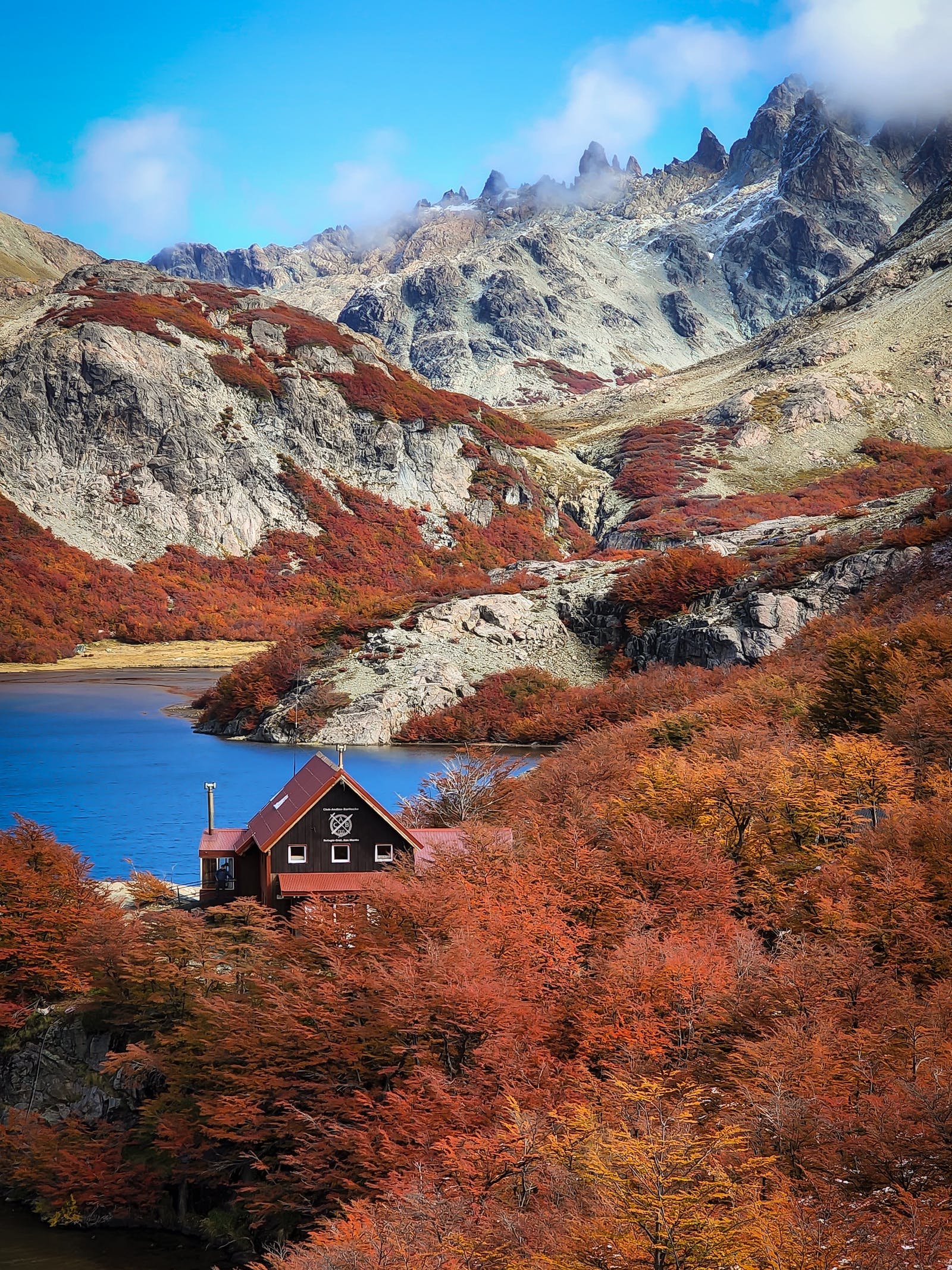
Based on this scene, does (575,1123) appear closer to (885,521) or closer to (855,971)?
(855,971)

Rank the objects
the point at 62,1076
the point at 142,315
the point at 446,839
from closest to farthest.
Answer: the point at 62,1076 → the point at 446,839 → the point at 142,315

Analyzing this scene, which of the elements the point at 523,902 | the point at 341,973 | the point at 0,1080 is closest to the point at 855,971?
the point at 523,902

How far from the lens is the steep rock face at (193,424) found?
406ft

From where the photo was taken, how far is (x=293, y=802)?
34.8m

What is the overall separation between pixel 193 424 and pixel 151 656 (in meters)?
38.3

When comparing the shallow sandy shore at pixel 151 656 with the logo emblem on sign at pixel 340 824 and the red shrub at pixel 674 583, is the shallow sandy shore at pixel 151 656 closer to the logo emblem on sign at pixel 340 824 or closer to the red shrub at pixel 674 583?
the red shrub at pixel 674 583

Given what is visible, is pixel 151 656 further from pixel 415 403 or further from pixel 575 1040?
pixel 575 1040

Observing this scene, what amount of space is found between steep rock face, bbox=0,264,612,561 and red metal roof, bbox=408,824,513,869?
308ft

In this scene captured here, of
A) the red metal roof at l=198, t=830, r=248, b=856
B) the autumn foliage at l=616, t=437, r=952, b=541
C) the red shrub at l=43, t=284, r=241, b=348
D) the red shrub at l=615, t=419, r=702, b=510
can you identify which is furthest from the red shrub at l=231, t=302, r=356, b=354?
the red metal roof at l=198, t=830, r=248, b=856

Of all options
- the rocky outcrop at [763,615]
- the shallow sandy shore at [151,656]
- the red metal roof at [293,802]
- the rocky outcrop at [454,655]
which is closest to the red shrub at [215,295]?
the shallow sandy shore at [151,656]

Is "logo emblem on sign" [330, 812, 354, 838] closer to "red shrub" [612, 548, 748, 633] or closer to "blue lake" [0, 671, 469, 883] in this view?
"blue lake" [0, 671, 469, 883]

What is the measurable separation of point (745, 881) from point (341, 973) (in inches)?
519

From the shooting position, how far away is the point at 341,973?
2236cm

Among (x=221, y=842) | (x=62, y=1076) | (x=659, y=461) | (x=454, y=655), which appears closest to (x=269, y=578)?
(x=454, y=655)
